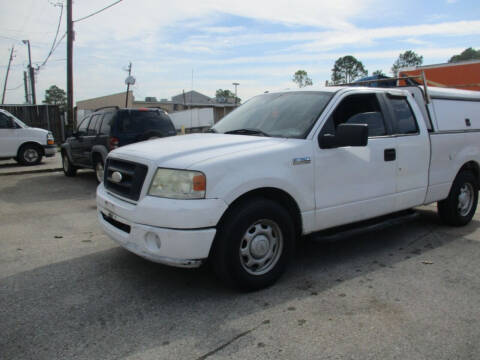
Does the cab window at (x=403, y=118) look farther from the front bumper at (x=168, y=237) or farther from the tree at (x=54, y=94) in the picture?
the tree at (x=54, y=94)

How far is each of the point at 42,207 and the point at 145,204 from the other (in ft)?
16.0

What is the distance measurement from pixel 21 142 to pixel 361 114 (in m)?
12.5

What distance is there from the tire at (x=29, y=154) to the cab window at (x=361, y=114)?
41.0ft

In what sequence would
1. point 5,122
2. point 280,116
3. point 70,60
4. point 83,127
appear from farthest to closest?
point 70,60 < point 5,122 < point 83,127 < point 280,116

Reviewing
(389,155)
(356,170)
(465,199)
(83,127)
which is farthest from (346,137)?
(83,127)

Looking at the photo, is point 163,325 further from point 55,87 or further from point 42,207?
point 55,87

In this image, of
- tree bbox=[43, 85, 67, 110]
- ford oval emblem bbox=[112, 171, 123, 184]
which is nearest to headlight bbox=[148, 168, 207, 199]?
ford oval emblem bbox=[112, 171, 123, 184]

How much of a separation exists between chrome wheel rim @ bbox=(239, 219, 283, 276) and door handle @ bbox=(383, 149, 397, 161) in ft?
5.25

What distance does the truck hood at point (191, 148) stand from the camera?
3455 mm

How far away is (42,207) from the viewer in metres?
7.40

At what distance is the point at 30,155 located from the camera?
552 inches

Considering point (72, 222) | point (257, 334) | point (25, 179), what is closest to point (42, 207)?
point (72, 222)

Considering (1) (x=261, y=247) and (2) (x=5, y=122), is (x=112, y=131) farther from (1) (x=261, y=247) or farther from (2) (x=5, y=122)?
(2) (x=5, y=122)

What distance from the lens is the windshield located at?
163 inches
